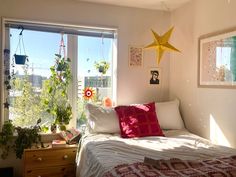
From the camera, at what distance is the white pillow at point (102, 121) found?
8.75ft

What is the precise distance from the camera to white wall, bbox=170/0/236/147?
237 centimetres

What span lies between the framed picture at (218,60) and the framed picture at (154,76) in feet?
2.25

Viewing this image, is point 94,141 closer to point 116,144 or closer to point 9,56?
point 116,144

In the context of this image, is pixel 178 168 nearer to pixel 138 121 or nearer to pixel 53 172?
pixel 138 121

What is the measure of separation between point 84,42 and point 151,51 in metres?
0.93

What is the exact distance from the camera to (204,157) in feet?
6.29

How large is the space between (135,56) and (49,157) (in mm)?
1669

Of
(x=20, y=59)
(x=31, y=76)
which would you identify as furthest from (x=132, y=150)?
(x=20, y=59)

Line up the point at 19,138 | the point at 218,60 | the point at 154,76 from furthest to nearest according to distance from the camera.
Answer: the point at 154,76, the point at 19,138, the point at 218,60

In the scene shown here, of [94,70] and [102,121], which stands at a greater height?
[94,70]

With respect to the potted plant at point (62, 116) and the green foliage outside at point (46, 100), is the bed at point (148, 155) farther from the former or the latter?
the green foliage outside at point (46, 100)

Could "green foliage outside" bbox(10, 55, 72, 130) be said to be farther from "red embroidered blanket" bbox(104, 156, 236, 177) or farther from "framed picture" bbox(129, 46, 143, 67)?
"red embroidered blanket" bbox(104, 156, 236, 177)

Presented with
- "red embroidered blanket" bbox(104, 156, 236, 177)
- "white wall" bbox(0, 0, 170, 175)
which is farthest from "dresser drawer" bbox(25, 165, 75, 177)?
"red embroidered blanket" bbox(104, 156, 236, 177)

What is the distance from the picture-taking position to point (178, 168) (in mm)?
1649
